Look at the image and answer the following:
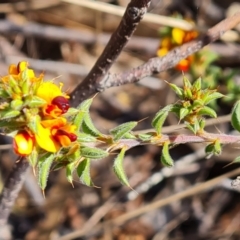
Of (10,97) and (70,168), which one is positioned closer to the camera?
(10,97)

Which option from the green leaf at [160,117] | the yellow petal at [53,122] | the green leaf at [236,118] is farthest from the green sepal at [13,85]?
the green leaf at [236,118]

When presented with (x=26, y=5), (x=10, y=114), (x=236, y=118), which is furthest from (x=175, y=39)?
(x=26, y=5)

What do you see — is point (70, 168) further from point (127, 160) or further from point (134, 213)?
point (127, 160)

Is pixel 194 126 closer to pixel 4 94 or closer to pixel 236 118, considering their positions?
pixel 236 118

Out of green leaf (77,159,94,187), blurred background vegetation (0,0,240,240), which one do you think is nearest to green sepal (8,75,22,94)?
green leaf (77,159,94,187)

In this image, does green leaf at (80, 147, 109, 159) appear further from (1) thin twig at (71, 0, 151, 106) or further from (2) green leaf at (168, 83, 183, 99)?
(1) thin twig at (71, 0, 151, 106)

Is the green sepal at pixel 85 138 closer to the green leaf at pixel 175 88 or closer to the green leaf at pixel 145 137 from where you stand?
the green leaf at pixel 145 137

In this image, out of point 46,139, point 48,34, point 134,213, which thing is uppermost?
point 46,139

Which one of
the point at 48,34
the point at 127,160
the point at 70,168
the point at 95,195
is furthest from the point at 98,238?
the point at 70,168
